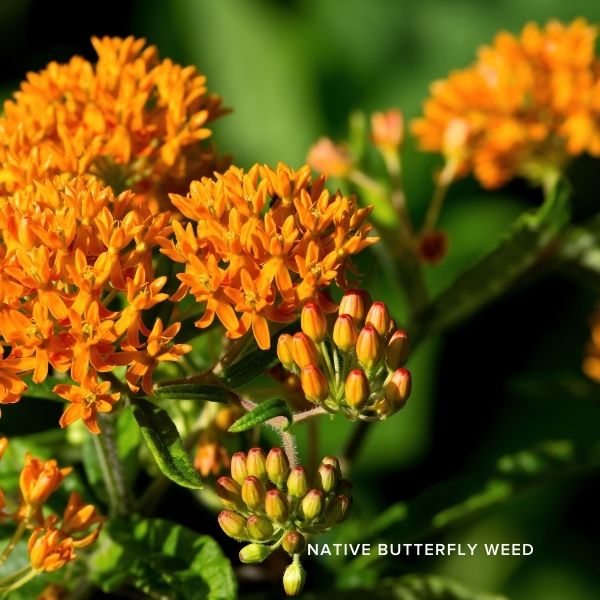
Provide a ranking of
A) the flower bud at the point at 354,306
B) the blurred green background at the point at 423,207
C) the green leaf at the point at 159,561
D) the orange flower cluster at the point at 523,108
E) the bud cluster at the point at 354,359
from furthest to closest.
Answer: the blurred green background at the point at 423,207 < the orange flower cluster at the point at 523,108 < the green leaf at the point at 159,561 < the flower bud at the point at 354,306 < the bud cluster at the point at 354,359

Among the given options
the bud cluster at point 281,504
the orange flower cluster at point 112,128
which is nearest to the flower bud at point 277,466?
the bud cluster at point 281,504

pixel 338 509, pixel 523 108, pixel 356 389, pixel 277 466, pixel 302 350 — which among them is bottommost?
pixel 338 509

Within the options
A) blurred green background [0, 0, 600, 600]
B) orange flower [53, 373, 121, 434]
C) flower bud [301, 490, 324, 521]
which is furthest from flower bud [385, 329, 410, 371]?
blurred green background [0, 0, 600, 600]

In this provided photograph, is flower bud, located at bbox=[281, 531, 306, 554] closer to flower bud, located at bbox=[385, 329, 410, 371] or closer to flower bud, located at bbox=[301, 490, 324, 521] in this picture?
flower bud, located at bbox=[301, 490, 324, 521]

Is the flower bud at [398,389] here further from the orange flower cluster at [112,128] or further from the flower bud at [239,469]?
the orange flower cluster at [112,128]

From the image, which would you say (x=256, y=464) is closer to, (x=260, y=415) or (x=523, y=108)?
(x=260, y=415)

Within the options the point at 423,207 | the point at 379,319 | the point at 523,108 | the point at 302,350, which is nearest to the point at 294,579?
the point at 302,350
